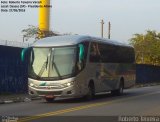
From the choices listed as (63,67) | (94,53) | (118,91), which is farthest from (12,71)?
(63,67)

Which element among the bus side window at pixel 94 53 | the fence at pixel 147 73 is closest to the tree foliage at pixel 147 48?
the fence at pixel 147 73

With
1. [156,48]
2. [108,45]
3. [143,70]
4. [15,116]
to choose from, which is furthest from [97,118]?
[156,48]

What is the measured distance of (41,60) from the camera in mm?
24172

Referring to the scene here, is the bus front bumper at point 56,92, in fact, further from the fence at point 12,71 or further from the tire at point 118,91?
the tire at point 118,91

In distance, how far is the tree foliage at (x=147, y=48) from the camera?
84.3 meters

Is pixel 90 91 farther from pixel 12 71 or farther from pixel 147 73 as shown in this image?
pixel 147 73

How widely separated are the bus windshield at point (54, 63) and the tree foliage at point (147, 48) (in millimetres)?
60018

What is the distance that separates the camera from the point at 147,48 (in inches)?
3322

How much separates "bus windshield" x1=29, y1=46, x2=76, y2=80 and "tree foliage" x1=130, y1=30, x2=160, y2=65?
197ft

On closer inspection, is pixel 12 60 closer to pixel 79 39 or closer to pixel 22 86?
pixel 22 86

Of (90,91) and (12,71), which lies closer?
(90,91)

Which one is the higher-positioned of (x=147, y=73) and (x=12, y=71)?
(x=12, y=71)

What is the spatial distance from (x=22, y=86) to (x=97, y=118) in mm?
16098

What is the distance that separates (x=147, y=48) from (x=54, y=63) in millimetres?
61655
